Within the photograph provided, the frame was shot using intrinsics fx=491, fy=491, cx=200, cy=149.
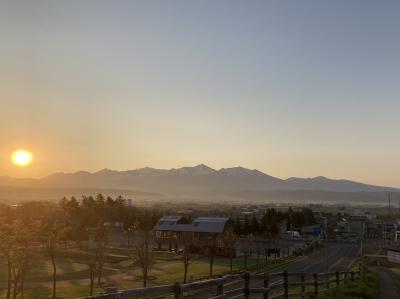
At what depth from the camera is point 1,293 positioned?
3884 centimetres

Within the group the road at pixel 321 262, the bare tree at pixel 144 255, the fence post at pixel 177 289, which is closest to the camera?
the fence post at pixel 177 289

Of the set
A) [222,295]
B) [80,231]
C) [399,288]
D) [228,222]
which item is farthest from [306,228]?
[222,295]

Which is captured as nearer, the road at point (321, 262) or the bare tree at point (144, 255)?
the bare tree at point (144, 255)

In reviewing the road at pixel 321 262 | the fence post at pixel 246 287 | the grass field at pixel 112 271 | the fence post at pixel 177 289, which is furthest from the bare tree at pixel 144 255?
the fence post at pixel 177 289

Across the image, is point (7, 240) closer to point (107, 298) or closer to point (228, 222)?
point (107, 298)

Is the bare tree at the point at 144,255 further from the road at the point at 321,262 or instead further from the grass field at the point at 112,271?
the road at the point at 321,262

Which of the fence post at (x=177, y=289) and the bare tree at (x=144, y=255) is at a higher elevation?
the fence post at (x=177, y=289)

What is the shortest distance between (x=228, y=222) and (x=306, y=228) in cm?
4119

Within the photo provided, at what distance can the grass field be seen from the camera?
41844 mm

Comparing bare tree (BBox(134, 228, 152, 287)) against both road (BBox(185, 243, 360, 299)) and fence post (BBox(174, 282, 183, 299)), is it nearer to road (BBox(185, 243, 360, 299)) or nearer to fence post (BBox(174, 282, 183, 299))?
road (BBox(185, 243, 360, 299))

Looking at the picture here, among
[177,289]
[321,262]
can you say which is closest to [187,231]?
[321,262]

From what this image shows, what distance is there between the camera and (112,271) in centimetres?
5594

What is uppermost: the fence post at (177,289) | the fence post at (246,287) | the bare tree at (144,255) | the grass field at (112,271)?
the fence post at (177,289)

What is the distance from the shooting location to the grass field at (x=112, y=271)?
137ft
